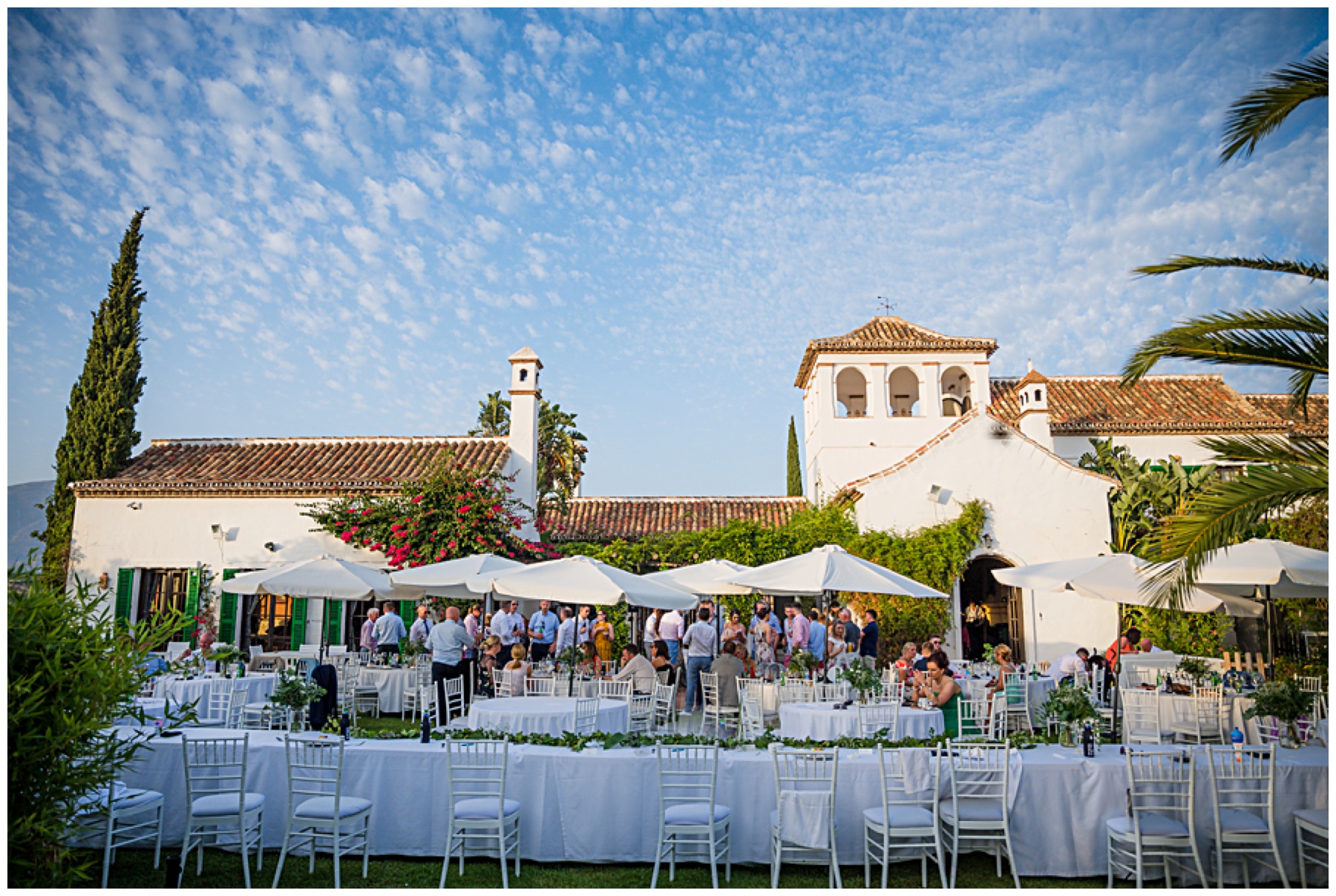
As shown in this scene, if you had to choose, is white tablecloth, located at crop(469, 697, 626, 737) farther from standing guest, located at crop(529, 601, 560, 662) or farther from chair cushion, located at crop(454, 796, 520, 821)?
standing guest, located at crop(529, 601, 560, 662)

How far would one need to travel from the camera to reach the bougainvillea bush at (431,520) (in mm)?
18312

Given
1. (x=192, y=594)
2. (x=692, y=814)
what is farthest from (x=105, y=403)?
(x=692, y=814)

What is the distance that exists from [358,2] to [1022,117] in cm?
971

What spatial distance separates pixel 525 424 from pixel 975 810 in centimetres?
1759

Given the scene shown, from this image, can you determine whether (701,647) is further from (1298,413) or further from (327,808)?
(1298,413)

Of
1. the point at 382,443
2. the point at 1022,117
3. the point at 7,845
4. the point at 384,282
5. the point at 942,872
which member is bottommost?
the point at 942,872

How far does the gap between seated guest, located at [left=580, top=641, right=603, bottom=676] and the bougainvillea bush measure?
3824 millimetres

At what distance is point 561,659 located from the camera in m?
13.6

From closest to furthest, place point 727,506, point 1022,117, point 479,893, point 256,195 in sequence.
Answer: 1. point 479,893
2. point 1022,117
3. point 256,195
4. point 727,506

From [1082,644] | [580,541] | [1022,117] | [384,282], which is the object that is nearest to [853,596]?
[1082,644]

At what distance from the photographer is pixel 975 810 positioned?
20.7ft

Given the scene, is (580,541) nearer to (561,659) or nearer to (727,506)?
(727,506)

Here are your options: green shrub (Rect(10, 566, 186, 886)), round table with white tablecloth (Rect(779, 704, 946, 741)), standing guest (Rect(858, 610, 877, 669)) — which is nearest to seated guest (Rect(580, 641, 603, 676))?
standing guest (Rect(858, 610, 877, 669))

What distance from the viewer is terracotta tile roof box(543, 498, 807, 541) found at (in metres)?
22.8
